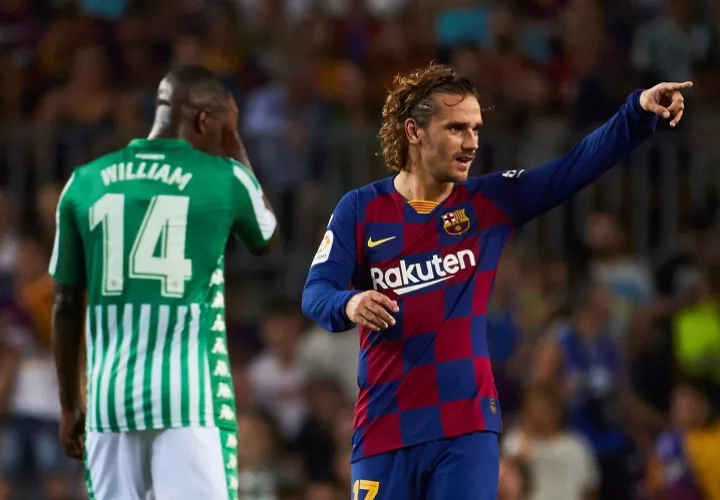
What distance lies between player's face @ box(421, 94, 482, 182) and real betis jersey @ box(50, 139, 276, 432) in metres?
0.89

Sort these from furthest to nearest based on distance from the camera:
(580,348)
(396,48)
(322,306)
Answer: (396,48) → (580,348) → (322,306)

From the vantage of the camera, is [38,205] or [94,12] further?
[94,12]

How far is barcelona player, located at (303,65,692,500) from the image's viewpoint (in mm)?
6215

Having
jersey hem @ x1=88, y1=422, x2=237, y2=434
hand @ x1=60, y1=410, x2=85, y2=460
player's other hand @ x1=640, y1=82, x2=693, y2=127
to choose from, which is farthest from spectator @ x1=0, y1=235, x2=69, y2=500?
player's other hand @ x1=640, y1=82, x2=693, y2=127

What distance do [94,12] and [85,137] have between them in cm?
216

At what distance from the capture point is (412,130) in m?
6.57

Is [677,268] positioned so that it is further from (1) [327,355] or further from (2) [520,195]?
(2) [520,195]

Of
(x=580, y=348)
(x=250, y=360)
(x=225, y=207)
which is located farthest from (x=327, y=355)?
(x=225, y=207)

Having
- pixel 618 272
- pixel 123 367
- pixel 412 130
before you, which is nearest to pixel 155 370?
pixel 123 367

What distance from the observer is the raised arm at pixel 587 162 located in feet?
20.2

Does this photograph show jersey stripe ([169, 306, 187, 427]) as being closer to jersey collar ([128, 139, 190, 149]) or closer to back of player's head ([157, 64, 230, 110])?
jersey collar ([128, 139, 190, 149])

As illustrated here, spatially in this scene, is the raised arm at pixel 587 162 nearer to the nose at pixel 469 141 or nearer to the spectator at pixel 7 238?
the nose at pixel 469 141

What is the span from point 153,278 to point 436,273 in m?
1.18

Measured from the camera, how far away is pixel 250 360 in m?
12.9
